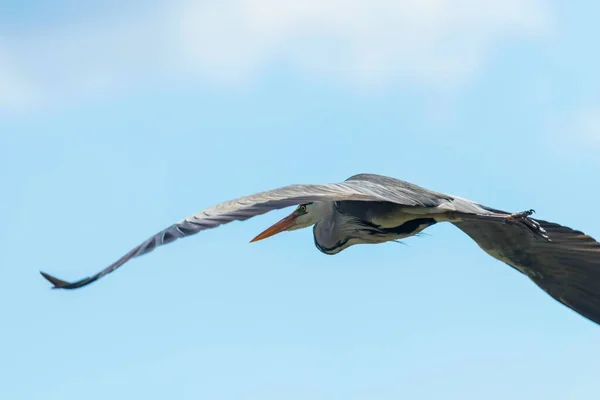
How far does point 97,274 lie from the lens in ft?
17.8

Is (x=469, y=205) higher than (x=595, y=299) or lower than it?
higher

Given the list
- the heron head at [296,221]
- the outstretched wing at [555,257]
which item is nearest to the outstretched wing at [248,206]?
the heron head at [296,221]

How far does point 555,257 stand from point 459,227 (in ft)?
2.84

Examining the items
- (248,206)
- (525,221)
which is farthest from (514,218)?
(248,206)

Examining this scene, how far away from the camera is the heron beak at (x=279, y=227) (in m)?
9.22

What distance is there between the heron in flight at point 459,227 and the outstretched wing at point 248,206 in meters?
0.02

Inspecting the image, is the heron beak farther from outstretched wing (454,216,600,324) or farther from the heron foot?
the heron foot

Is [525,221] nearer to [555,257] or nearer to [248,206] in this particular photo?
[555,257]

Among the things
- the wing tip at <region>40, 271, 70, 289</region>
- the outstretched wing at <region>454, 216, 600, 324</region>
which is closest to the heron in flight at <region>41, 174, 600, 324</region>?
the outstretched wing at <region>454, 216, 600, 324</region>

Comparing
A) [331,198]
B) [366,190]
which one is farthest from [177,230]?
[366,190]

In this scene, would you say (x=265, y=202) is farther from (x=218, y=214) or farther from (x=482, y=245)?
(x=482, y=245)

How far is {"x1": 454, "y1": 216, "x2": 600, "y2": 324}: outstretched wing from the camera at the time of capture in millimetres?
8883

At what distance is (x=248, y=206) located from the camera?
5.98 metres

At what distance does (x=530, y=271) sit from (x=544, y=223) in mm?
743
